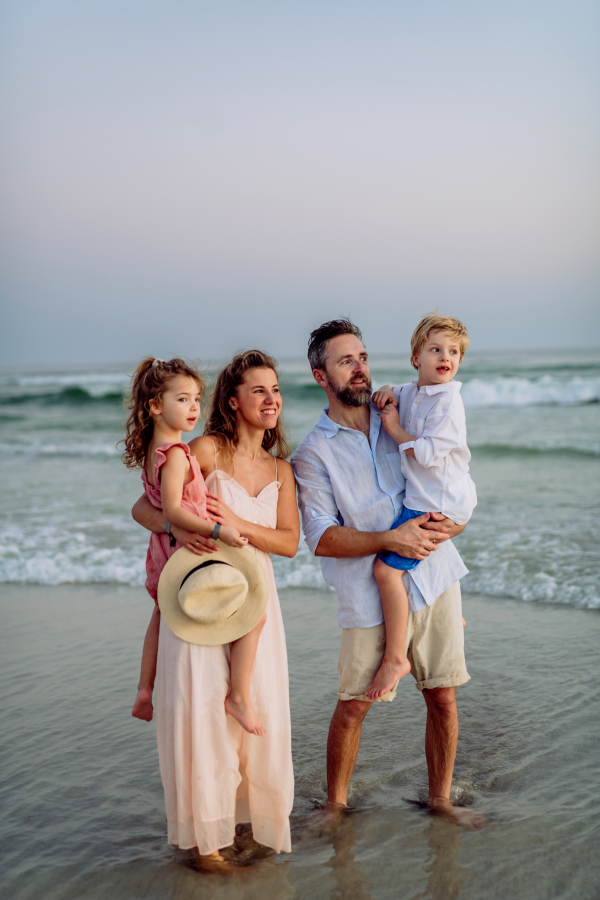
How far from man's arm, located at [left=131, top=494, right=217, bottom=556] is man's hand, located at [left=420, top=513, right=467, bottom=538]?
0.90 m

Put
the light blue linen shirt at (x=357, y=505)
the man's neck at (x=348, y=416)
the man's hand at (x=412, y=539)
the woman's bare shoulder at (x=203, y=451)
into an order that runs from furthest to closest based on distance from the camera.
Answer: the man's neck at (x=348, y=416) < the light blue linen shirt at (x=357, y=505) < the man's hand at (x=412, y=539) < the woman's bare shoulder at (x=203, y=451)

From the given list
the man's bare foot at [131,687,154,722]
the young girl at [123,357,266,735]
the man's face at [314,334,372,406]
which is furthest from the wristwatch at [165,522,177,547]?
the man's face at [314,334,372,406]

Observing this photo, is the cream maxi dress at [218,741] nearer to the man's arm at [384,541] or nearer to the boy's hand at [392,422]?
the man's arm at [384,541]

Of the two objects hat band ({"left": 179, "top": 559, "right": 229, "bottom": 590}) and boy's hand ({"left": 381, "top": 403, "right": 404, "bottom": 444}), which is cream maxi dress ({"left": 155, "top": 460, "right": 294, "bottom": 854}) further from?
boy's hand ({"left": 381, "top": 403, "right": 404, "bottom": 444})

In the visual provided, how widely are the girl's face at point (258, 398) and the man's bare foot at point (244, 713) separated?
1.02 metres

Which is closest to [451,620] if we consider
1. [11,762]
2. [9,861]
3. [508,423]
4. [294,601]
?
[9,861]

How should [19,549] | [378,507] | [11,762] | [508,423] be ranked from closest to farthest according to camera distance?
[378,507] → [11,762] → [19,549] → [508,423]

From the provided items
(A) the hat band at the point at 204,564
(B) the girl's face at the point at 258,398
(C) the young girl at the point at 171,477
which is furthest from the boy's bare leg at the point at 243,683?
(B) the girl's face at the point at 258,398

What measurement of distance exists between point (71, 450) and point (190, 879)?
1408 centimetres

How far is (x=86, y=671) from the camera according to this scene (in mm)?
4645

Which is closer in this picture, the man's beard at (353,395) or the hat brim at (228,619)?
the hat brim at (228,619)

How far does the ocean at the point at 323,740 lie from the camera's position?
8.87ft

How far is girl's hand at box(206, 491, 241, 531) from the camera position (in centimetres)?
263

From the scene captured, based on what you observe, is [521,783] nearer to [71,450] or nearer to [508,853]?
[508,853]
